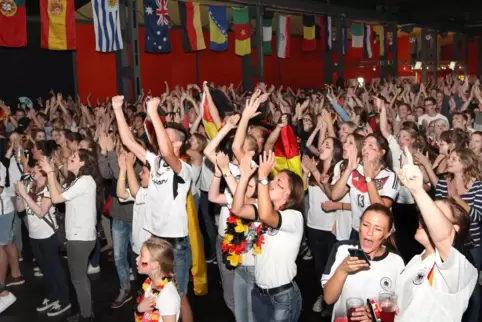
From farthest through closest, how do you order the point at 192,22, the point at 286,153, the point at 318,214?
the point at 192,22, the point at 318,214, the point at 286,153

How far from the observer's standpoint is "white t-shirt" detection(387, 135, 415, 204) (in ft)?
18.5

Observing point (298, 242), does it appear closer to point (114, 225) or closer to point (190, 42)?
point (114, 225)

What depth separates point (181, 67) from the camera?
19.9 metres

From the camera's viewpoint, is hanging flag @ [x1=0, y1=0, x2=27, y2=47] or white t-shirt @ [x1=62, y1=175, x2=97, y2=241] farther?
hanging flag @ [x1=0, y1=0, x2=27, y2=47]

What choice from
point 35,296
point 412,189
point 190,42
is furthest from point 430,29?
point 412,189

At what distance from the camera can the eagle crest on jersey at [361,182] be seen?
4.09 meters

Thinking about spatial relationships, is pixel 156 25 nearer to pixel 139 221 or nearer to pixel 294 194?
pixel 139 221

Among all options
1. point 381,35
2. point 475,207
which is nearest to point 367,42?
point 381,35

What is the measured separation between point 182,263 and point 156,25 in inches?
340

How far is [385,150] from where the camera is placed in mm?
4262

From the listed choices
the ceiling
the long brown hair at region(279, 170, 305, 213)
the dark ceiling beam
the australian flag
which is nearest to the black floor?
the long brown hair at region(279, 170, 305, 213)

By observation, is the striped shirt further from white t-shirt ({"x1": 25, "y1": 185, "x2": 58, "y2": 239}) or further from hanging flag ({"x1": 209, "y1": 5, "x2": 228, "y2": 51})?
hanging flag ({"x1": 209, "y1": 5, "x2": 228, "y2": 51})

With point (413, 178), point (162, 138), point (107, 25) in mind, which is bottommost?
point (413, 178)

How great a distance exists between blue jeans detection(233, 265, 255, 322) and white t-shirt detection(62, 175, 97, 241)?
1.47m
